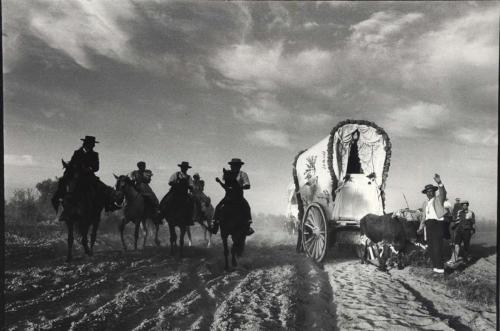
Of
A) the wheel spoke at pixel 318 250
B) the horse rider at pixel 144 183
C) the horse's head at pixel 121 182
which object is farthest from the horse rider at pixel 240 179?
the horse rider at pixel 144 183

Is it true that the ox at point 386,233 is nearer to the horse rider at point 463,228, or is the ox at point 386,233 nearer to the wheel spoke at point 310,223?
the wheel spoke at point 310,223

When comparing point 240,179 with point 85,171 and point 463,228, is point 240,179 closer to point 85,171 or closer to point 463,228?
point 85,171

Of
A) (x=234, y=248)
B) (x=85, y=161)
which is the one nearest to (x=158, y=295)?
(x=234, y=248)

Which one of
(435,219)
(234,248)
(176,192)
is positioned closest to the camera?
(234,248)

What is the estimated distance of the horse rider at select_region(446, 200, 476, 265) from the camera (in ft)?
30.2

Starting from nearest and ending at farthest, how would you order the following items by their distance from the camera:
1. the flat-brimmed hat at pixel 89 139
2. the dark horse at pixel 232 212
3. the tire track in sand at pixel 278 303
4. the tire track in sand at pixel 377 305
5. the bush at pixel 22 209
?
the tire track in sand at pixel 278 303 → the tire track in sand at pixel 377 305 → the flat-brimmed hat at pixel 89 139 → the dark horse at pixel 232 212 → the bush at pixel 22 209

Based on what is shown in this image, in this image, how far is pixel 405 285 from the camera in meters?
6.73

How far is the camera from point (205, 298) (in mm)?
5184

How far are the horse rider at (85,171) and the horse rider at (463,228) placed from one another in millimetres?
8217

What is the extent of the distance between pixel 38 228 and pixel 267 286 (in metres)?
11.2

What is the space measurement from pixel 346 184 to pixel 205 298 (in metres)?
4.96

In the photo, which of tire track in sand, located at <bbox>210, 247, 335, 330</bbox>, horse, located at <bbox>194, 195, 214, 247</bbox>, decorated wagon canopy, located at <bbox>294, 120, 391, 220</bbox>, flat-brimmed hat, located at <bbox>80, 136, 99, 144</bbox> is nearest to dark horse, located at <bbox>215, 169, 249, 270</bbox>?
tire track in sand, located at <bbox>210, 247, 335, 330</bbox>

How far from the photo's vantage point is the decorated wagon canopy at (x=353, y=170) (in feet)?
28.9

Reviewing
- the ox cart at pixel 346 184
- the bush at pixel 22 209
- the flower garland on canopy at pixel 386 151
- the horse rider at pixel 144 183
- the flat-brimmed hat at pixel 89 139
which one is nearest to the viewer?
the flat-brimmed hat at pixel 89 139
